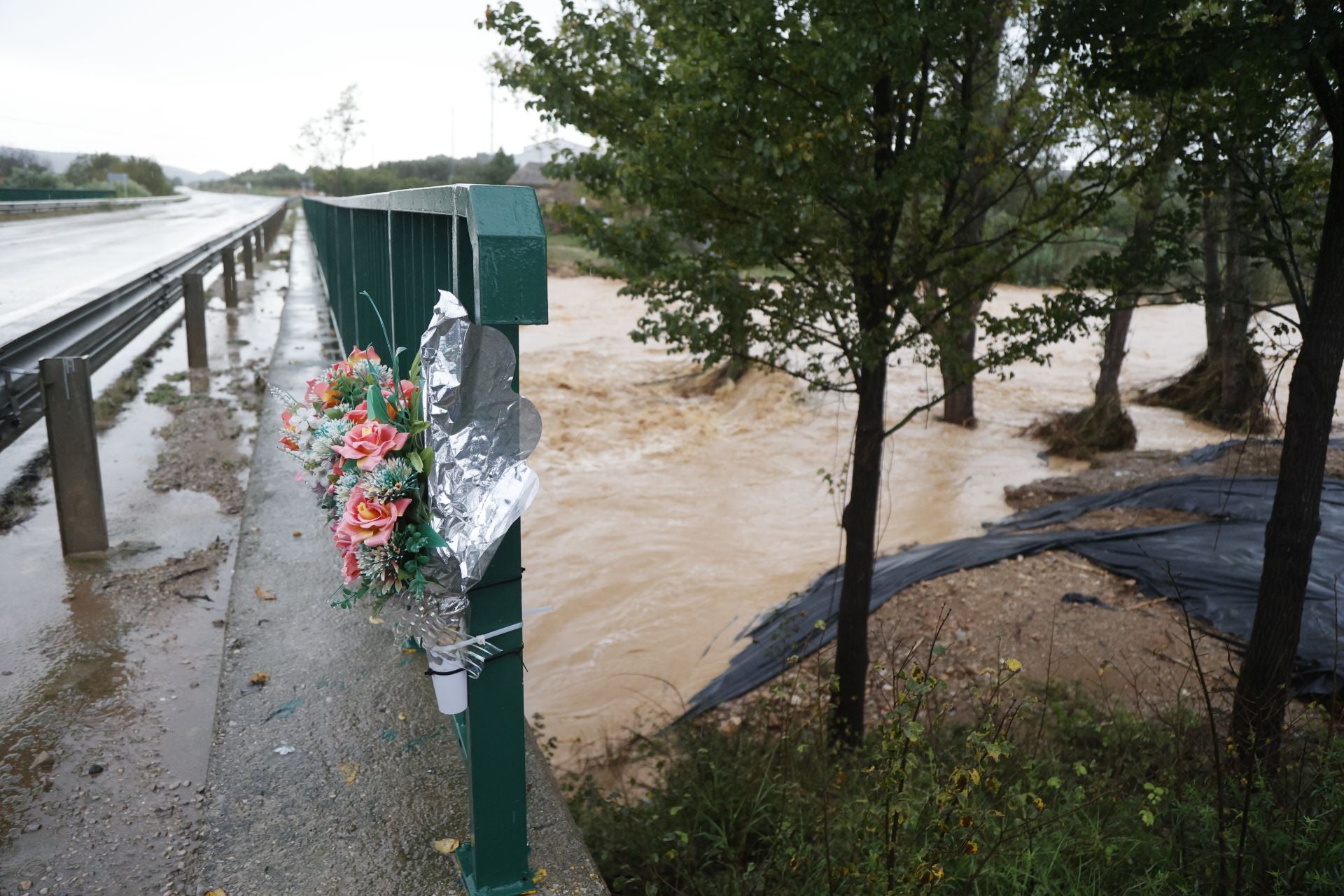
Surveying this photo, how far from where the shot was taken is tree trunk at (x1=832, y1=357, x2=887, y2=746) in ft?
17.4

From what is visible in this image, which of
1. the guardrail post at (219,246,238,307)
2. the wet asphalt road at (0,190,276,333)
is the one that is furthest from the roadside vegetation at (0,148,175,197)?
the guardrail post at (219,246,238,307)

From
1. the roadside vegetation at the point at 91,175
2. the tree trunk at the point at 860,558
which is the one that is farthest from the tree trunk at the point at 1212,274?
the roadside vegetation at the point at 91,175

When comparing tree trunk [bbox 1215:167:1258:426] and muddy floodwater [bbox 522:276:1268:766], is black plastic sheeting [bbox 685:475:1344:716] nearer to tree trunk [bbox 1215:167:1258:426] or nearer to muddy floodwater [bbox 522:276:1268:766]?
muddy floodwater [bbox 522:276:1268:766]

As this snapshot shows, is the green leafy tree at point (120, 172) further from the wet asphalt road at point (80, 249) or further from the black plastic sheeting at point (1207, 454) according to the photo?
the black plastic sheeting at point (1207, 454)

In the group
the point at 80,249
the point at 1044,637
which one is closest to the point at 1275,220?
the point at 1044,637

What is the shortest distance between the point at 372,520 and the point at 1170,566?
4.63m

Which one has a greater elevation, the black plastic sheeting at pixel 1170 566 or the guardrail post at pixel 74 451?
the guardrail post at pixel 74 451

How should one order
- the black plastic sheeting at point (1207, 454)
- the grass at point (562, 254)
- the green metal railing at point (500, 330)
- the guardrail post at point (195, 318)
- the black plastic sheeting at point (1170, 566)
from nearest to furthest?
the green metal railing at point (500, 330) < the black plastic sheeting at point (1170, 566) < the guardrail post at point (195, 318) < the black plastic sheeting at point (1207, 454) < the grass at point (562, 254)

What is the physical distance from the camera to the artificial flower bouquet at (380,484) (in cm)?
208

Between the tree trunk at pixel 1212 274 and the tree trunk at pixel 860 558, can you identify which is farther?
the tree trunk at pixel 1212 274

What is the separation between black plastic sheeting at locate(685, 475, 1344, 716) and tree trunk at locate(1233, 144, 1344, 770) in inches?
47.0

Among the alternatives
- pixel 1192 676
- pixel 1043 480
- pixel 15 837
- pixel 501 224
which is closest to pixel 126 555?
pixel 15 837

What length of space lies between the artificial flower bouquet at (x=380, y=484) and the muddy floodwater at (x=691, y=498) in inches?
139

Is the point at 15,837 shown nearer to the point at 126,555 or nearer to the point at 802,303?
the point at 126,555
